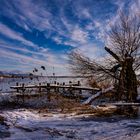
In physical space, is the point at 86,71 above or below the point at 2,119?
above

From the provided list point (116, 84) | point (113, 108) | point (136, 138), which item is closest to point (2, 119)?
point (136, 138)

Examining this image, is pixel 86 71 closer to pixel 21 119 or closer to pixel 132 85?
pixel 132 85

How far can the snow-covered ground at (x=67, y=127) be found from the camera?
8.38 m

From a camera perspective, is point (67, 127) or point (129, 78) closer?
point (67, 127)

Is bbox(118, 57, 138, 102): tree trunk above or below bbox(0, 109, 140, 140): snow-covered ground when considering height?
above

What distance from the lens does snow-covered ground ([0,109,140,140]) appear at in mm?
8383

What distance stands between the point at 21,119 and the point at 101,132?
11.0 ft

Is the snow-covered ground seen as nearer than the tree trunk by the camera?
Yes

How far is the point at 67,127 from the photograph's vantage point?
979 centimetres

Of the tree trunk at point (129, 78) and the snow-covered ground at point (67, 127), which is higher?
the tree trunk at point (129, 78)

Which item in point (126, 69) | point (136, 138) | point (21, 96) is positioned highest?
point (126, 69)

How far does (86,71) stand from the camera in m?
20.1

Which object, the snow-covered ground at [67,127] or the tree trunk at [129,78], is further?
the tree trunk at [129,78]

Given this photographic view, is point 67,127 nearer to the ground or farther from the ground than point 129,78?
nearer to the ground
